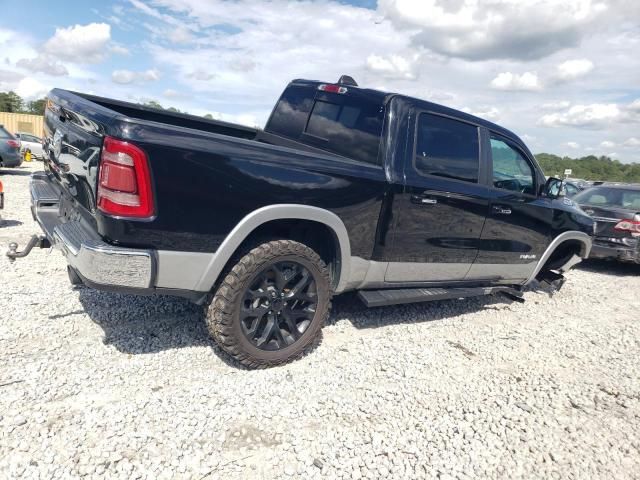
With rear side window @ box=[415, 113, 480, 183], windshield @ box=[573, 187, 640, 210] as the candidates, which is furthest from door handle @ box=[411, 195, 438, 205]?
windshield @ box=[573, 187, 640, 210]

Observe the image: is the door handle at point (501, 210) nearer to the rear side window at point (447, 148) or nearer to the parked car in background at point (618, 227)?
the rear side window at point (447, 148)

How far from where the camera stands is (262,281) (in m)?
3.05

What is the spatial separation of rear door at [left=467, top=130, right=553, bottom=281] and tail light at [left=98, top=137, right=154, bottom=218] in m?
3.04

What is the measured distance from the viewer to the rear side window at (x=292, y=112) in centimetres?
433

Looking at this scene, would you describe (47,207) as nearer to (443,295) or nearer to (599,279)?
(443,295)

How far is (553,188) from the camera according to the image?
4871 mm

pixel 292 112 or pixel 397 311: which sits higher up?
pixel 292 112

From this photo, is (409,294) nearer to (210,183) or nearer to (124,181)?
(210,183)

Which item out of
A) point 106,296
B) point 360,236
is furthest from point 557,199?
point 106,296

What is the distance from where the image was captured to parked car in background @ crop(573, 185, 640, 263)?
23.6 feet

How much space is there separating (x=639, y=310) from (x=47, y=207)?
6.50 metres

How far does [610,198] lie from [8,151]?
A: 1522 cm

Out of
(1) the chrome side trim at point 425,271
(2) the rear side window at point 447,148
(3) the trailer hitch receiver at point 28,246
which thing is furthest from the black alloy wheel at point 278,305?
(3) the trailer hitch receiver at point 28,246

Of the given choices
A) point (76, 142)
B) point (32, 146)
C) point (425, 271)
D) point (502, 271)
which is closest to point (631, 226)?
point (502, 271)
